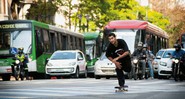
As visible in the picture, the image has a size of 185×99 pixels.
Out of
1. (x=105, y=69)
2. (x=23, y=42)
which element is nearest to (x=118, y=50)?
(x=105, y=69)

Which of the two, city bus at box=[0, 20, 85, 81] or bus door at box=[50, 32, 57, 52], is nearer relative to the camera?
city bus at box=[0, 20, 85, 81]

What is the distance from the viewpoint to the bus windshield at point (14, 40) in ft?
105

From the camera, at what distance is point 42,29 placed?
34.1 m

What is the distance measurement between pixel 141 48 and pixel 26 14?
26.6m

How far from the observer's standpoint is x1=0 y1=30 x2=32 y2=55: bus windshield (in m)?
31.9

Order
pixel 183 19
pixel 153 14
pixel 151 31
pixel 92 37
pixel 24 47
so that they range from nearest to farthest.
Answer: pixel 24 47 → pixel 151 31 → pixel 92 37 → pixel 183 19 → pixel 153 14

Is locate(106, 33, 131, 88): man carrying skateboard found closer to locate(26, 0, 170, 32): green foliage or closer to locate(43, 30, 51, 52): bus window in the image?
locate(43, 30, 51, 52): bus window

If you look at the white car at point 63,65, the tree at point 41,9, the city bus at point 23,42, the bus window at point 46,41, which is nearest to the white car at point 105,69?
the white car at point 63,65

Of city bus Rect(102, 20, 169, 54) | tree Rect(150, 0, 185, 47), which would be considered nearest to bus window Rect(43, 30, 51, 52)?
city bus Rect(102, 20, 169, 54)

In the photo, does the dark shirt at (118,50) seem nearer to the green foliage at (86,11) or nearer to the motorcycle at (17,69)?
the motorcycle at (17,69)

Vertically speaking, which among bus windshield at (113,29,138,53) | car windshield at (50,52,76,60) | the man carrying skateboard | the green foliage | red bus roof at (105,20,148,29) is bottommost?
car windshield at (50,52,76,60)


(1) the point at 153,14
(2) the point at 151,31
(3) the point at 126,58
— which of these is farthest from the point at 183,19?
(3) the point at 126,58

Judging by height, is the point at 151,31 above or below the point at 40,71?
above

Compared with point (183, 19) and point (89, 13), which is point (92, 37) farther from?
point (183, 19)
